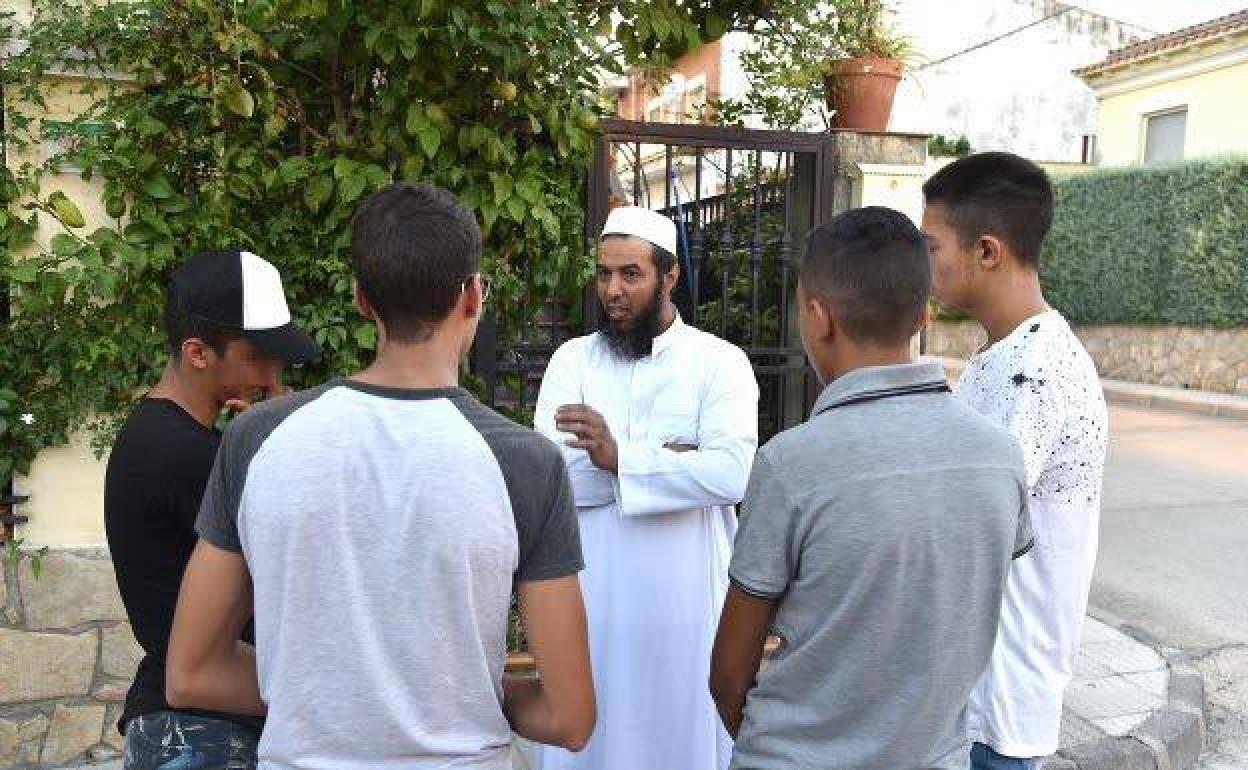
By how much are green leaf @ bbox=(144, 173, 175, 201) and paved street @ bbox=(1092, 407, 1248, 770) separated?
5.02m

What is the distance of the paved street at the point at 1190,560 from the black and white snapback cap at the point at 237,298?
4503 millimetres

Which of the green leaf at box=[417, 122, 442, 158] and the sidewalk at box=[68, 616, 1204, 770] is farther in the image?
the sidewalk at box=[68, 616, 1204, 770]

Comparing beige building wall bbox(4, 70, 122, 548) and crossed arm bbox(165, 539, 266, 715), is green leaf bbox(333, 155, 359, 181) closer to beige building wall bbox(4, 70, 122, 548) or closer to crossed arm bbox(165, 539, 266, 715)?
beige building wall bbox(4, 70, 122, 548)

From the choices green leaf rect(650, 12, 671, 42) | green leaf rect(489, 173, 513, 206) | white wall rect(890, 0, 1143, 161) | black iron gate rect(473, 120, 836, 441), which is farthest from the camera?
white wall rect(890, 0, 1143, 161)

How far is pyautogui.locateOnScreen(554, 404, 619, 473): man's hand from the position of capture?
8.91ft

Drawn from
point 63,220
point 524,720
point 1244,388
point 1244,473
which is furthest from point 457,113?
point 1244,388

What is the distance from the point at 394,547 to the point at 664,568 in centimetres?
171

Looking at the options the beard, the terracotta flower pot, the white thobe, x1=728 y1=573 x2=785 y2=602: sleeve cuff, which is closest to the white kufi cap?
the beard

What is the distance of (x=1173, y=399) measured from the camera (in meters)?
16.0

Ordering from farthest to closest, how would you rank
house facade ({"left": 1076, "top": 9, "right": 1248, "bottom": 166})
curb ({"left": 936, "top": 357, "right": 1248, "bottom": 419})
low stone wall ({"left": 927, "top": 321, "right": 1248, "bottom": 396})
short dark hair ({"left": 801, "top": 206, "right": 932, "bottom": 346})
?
house facade ({"left": 1076, "top": 9, "right": 1248, "bottom": 166}), low stone wall ({"left": 927, "top": 321, "right": 1248, "bottom": 396}), curb ({"left": 936, "top": 357, "right": 1248, "bottom": 419}), short dark hair ({"left": 801, "top": 206, "right": 932, "bottom": 346})

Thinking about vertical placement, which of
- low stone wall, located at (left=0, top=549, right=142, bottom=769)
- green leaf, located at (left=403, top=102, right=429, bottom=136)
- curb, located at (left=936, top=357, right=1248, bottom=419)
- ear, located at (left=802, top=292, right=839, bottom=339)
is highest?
green leaf, located at (left=403, top=102, right=429, bottom=136)

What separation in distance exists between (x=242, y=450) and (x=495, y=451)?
404 millimetres

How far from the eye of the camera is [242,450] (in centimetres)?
152

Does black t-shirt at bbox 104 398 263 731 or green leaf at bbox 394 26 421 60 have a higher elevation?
green leaf at bbox 394 26 421 60
